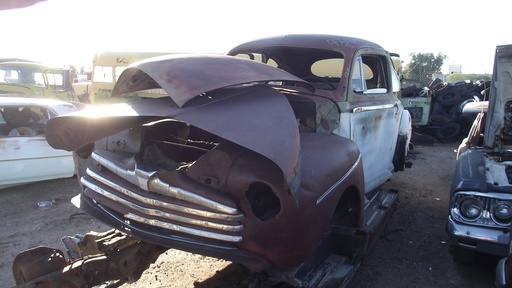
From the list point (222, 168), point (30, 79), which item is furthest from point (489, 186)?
point (30, 79)

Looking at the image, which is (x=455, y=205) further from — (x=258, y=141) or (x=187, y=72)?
(x=187, y=72)

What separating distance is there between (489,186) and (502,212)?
262 mm

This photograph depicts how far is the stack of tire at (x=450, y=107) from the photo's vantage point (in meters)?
11.3

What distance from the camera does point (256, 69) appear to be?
8.90ft

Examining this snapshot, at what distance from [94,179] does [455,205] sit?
121 inches

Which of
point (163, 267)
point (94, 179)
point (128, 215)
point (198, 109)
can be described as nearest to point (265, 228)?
point (198, 109)

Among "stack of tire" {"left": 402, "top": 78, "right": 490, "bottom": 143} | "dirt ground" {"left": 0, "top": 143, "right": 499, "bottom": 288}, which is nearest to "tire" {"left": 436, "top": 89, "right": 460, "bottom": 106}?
"stack of tire" {"left": 402, "top": 78, "right": 490, "bottom": 143}

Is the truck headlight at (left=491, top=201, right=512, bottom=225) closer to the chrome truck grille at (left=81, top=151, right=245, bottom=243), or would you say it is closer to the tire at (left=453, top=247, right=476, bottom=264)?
the tire at (left=453, top=247, right=476, bottom=264)

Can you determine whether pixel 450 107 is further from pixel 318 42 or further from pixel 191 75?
pixel 191 75

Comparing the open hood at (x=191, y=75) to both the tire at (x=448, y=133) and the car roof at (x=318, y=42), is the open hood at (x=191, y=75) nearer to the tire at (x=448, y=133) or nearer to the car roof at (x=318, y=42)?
the car roof at (x=318, y=42)

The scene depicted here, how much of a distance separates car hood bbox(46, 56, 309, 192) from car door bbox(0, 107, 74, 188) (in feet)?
12.8

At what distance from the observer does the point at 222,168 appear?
221 cm

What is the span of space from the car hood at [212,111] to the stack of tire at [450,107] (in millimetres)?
10005

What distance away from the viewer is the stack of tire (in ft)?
37.2
